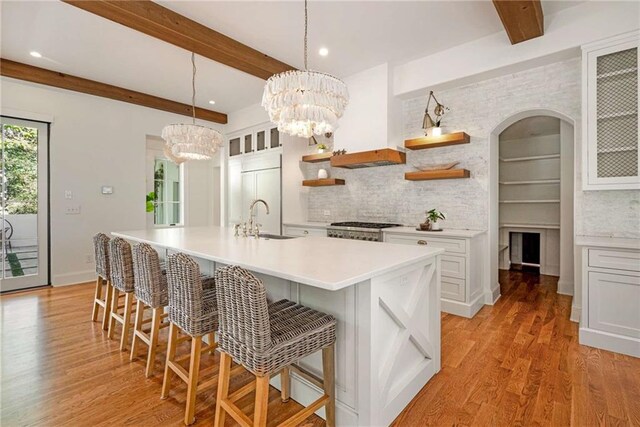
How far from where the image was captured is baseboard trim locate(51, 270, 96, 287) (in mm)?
4617

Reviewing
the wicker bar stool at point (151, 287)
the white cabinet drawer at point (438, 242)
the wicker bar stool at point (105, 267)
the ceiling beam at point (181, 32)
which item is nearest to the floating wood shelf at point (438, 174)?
the white cabinet drawer at point (438, 242)

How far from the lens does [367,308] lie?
1568mm

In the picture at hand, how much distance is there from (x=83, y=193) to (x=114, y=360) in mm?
3502

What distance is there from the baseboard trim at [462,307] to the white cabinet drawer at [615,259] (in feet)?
3.76

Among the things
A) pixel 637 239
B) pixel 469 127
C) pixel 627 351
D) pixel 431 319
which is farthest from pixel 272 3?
pixel 627 351

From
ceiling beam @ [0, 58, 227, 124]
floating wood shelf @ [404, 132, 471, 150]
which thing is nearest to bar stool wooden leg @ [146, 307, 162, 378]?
floating wood shelf @ [404, 132, 471, 150]

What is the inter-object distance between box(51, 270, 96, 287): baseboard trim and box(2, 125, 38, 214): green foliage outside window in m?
1.03

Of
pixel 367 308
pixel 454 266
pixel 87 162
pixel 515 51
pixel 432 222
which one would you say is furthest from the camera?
pixel 87 162

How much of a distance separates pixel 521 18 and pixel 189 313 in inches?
140

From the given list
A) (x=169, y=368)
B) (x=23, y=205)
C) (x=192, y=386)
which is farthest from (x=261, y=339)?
(x=23, y=205)

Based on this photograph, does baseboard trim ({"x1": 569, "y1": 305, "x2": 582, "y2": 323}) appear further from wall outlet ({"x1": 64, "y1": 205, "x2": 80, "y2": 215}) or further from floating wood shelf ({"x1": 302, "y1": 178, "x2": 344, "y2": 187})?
wall outlet ({"x1": 64, "y1": 205, "x2": 80, "y2": 215})

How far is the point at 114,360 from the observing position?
8.09 feet

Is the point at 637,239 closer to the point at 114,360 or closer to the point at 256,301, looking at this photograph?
the point at 256,301

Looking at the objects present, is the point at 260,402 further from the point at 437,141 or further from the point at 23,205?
the point at 23,205
